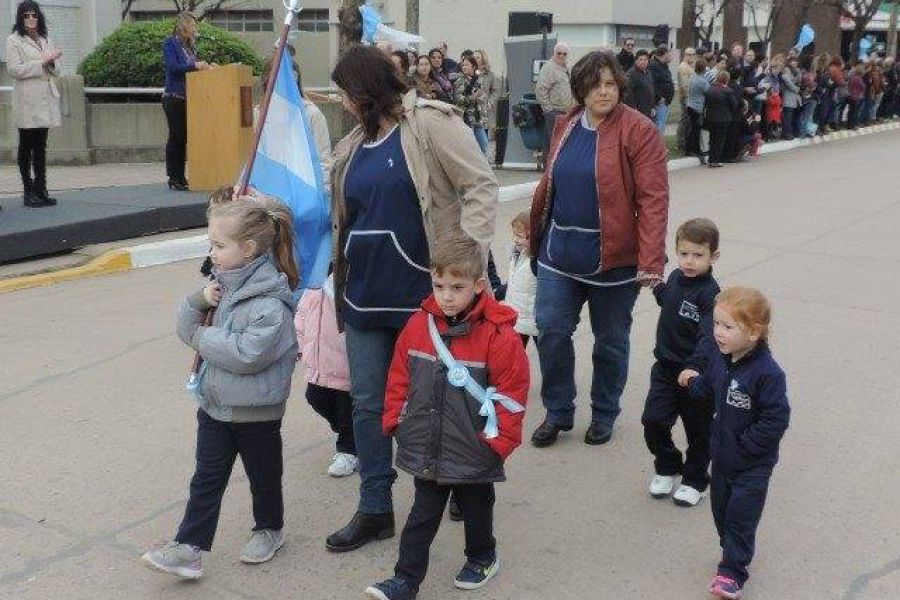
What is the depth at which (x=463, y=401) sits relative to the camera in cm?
345

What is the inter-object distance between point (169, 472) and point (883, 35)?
5886cm

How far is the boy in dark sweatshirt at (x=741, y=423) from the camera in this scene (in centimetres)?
347

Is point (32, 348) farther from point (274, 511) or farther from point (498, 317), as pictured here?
point (498, 317)

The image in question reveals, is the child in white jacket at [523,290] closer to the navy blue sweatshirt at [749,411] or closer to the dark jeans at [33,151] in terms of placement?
the navy blue sweatshirt at [749,411]

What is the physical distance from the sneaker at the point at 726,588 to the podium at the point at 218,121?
26.8 ft

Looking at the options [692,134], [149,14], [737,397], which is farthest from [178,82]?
[149,14]

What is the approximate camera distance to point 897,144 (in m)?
22.4

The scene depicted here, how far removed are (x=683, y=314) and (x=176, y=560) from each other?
2.02 metres

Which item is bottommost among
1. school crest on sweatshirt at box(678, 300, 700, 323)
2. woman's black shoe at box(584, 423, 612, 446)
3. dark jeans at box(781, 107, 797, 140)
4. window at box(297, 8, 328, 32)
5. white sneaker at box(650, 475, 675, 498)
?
white sneaker at box(650, 475, 675, 498)

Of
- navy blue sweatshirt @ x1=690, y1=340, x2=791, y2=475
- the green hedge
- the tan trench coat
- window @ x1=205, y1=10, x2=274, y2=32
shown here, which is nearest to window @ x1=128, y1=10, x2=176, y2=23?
window @ x1=205, y1=10, x2=274, y2=32

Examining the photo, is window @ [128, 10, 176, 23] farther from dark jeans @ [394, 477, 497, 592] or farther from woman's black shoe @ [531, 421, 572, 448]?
dark jeans @ [394, 477, 497, 592]

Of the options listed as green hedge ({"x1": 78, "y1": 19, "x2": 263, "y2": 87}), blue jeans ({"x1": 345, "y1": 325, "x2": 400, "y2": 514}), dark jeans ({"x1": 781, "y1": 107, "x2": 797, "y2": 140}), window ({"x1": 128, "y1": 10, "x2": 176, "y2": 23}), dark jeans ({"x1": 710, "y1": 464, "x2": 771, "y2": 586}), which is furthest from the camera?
window ({"x1": 128, "y1": 10, "x2": 176, "y2": 23})

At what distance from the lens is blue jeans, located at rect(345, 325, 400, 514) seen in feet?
12.9

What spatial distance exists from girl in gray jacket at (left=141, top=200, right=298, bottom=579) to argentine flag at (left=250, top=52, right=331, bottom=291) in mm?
291
